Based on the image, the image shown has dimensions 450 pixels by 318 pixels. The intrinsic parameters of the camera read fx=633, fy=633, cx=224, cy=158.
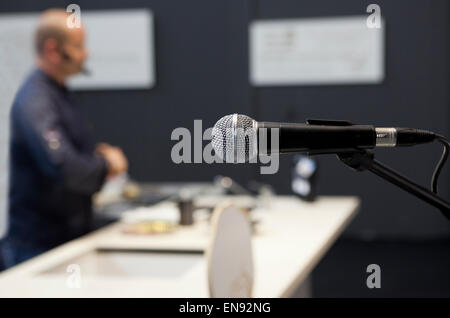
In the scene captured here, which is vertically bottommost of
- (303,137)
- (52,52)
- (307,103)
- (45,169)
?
(45,169)

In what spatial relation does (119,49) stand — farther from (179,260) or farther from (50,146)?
(179,260)

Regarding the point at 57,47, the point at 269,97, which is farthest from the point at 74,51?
the point at 269,97

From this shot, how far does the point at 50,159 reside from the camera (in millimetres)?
2166

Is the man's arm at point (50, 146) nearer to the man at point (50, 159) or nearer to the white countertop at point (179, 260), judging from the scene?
the man at point (50, 159)

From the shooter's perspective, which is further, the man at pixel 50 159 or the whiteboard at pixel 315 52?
the whiteboard at pixel 315 52

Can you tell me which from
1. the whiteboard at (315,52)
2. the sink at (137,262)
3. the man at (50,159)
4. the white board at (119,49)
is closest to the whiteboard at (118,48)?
the white board at (119,49)

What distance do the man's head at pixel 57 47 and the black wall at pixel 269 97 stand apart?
83.9 inches

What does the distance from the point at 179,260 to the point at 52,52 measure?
951 millimetres

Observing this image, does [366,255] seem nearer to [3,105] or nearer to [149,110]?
[149,110]

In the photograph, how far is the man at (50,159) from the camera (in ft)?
7.17

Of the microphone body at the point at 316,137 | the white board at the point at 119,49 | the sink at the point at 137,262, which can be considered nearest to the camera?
the microphone body at the point at 316,137

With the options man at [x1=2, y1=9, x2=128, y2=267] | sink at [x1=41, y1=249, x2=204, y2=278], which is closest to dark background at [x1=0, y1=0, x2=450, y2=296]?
man at [x1=2, y1=9, x2=128, y2=267]
